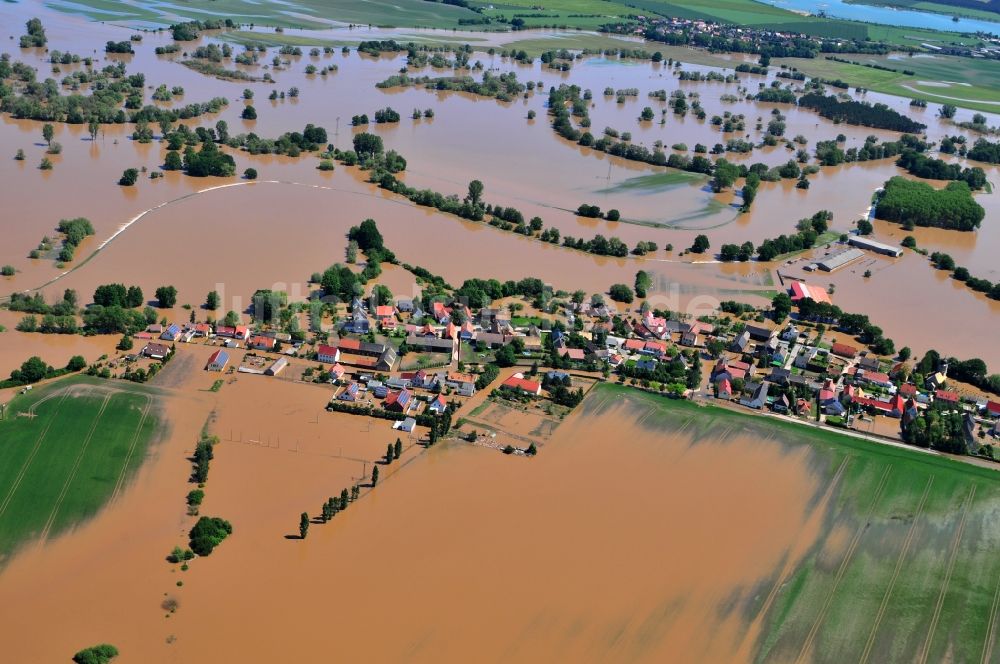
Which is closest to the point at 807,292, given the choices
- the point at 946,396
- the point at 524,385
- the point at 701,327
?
the point at 701,327

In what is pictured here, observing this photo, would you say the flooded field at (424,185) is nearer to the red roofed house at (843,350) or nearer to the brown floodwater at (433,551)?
the red roofed house at (843,350)

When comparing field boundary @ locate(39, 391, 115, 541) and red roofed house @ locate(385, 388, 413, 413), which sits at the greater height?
red roofed house @ locate(385, 388, 413, 413)

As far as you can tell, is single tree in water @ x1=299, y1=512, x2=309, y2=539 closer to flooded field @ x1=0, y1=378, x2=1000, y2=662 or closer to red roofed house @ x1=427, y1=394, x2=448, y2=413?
flooded field @ x1=0, y1=378, x2=1000, y2=662

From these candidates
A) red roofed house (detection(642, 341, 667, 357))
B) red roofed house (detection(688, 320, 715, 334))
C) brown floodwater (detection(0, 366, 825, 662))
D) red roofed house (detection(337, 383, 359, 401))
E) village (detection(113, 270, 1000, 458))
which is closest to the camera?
brown floodwater (detection(0, 366, 825, 662))

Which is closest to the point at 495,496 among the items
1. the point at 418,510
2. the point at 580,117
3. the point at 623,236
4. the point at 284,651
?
the point at 418,510

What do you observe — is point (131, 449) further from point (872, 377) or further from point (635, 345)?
point (872, 377)

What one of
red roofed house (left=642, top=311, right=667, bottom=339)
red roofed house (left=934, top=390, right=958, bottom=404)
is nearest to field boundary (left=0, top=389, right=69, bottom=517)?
red roofed house (left=642, top=311, right=667, bottom=339)
